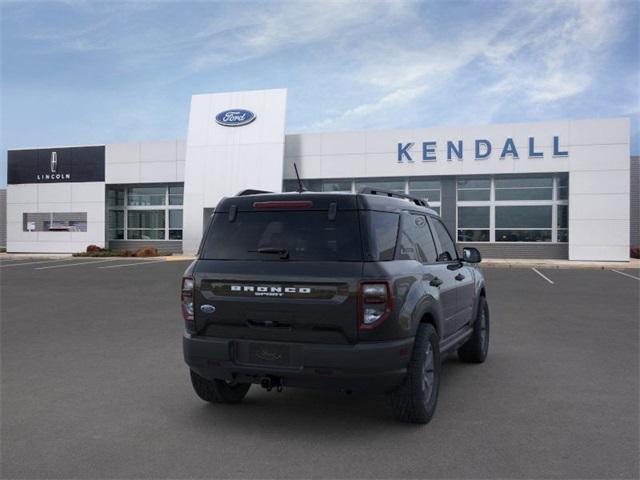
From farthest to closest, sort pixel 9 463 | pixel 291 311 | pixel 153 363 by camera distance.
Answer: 1. pixel 153 363
2. pixel 291 311
3. pixel 9 463

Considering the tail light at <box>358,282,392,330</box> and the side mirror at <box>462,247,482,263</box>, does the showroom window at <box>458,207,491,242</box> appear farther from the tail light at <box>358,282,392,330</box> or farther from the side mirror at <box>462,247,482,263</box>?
the tail light at <box>358,282,392,330</box>

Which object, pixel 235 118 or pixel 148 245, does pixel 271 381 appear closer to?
pixel 235 118

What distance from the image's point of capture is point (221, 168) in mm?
30562

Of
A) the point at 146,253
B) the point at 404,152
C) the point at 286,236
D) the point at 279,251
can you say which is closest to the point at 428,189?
the point at 404,152

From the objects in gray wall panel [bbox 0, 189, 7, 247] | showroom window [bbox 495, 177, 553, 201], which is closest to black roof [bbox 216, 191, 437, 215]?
showroom window [bbox 495, 177, 553, 201]

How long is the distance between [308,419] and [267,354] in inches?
33.7

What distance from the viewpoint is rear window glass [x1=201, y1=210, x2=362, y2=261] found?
14.4 ft

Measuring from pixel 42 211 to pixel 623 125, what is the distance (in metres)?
32.1

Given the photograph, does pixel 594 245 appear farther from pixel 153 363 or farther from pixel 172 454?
pixel 172 454

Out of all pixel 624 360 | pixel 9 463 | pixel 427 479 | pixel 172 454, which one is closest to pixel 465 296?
pixel 624 360

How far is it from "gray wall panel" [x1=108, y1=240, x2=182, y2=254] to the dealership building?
0.07 metres

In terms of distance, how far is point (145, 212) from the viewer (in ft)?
114

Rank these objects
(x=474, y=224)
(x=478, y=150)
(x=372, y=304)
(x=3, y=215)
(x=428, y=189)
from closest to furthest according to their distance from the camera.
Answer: (x=372, y=304), (x=478, y=150), (x=474, y=224), (x=428, y=189), (x=3, y=215)

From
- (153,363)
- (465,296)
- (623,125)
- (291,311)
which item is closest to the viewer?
(291,311)
